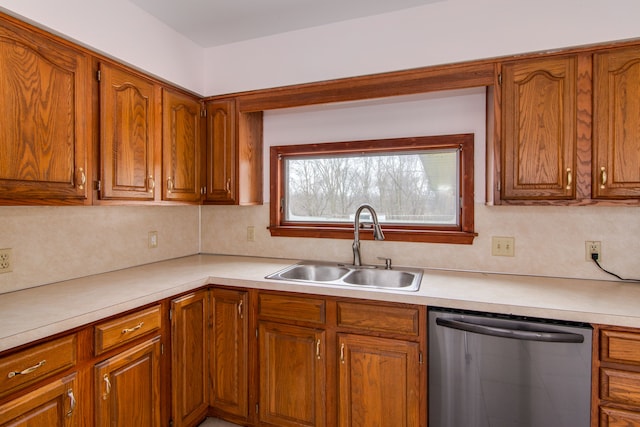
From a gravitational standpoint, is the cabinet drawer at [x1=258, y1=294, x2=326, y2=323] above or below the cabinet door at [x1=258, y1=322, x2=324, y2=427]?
above

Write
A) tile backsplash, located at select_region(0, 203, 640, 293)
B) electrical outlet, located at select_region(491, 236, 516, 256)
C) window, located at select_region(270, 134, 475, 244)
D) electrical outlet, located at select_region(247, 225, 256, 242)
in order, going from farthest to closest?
1. electrical outlet, located at select_region(247, 225, 256, 242)
2. window, located at select_region(270, 134, 475, 244)
3. electrical outlet, located at select_region(491, 236, 516, 256)
4. tile backsplash, located at select_region(0, 203, 640, 293)

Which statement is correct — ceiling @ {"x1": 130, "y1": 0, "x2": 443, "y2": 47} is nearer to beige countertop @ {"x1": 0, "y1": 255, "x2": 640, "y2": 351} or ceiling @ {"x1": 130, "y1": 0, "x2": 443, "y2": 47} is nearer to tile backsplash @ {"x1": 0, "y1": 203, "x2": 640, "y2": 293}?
tile backsplash @ {"x1": 0, "y1": 203, "x2": 640, "y2": 293}

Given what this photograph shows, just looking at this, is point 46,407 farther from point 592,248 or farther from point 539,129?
point 592,248

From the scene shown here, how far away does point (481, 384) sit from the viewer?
59.9 inches

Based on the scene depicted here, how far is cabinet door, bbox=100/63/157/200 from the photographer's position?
1.75m

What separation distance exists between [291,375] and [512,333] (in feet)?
3.71

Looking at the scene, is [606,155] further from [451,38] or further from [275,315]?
[275,315]

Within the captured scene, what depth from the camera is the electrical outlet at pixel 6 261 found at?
1.61m

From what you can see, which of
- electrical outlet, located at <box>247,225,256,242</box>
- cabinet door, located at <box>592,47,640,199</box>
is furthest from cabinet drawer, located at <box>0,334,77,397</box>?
cabinet door, located at <box>592,47,640,199</box>

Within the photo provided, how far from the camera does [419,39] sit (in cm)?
193

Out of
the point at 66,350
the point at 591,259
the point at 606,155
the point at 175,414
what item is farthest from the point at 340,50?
the point at 175,414

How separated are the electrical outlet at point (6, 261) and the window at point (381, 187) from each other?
1.48 metres

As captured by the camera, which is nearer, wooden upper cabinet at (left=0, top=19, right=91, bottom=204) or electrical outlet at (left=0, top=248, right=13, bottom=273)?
wooden upper cabinet at (left=0, top=19, right=91, bottom=204)

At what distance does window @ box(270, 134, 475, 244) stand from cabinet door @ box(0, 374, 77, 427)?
5.04 feet
